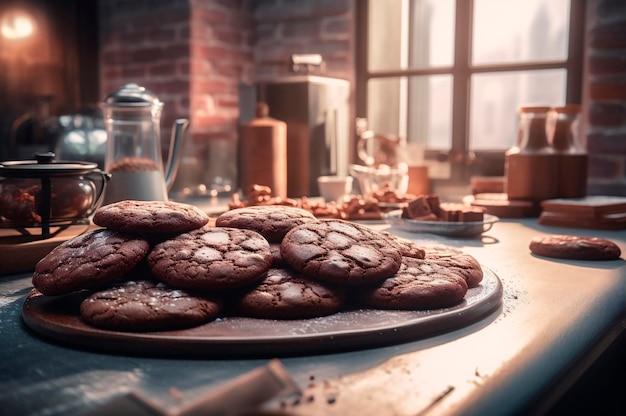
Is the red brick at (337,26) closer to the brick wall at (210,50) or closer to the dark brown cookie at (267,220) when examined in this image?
the brick wall at (210,50)

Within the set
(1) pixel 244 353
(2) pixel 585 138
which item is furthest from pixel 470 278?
(2) pixel 585 138

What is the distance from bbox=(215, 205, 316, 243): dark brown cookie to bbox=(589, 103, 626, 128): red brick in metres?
1.48

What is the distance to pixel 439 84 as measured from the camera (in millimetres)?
2713

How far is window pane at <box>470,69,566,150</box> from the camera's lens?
232 centimetres

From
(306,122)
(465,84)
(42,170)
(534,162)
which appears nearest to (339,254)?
(42,170)

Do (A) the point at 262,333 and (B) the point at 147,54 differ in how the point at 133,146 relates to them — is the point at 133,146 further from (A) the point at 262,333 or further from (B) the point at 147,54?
(B) the point at 147,54

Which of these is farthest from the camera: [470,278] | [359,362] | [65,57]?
[65,57]

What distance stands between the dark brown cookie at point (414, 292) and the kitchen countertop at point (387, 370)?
43 mm

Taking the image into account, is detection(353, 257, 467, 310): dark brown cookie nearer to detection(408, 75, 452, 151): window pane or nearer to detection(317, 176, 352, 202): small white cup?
detection(317, 176, 352, 202): small white cup

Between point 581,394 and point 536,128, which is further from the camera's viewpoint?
point 536,128

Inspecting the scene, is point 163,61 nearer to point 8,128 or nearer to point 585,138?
point 8,128

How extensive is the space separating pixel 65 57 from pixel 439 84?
1.56 m

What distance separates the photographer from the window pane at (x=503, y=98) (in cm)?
232

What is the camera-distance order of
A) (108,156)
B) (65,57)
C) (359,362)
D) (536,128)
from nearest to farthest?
(359,362), (108,156), (536,128), (65,57)
